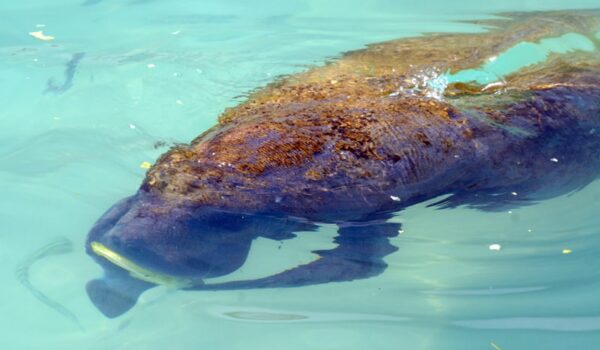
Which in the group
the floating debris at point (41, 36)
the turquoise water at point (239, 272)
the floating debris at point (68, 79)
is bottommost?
the turquoise water at point (239, 272)

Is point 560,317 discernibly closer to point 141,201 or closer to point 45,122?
point 141,201

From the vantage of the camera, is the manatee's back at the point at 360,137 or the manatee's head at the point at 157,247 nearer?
the manatee's head at the point at 157,247

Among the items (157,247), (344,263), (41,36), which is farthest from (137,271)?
(41,36)

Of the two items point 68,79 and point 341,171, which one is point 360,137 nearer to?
point 341,171

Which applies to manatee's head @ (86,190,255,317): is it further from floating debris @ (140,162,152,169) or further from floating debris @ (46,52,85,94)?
floating debris @ (46,52,85,94)

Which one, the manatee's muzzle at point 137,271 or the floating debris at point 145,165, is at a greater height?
the floating debris at point 145,165

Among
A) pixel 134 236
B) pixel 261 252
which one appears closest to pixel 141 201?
pixel 134 236

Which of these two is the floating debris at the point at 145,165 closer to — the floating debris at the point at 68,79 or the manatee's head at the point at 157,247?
the manatee's head at the point at 157,247

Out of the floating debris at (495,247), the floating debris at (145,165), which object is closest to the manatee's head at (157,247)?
the floating debris at (145,165)
